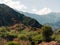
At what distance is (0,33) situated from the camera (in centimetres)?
19012

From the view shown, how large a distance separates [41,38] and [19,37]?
1891 centimetres

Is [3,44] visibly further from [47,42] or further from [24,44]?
[47,42]

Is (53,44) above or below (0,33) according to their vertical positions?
below

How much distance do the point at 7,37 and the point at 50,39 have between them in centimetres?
4249

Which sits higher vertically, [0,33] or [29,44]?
[0,33]

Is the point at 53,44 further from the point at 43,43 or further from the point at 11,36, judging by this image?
the point at 11,36

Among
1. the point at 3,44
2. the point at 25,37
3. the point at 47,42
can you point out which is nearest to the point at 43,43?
the point at 47,42

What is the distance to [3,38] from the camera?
184625 mm

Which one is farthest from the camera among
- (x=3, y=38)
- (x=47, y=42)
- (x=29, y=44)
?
(x=3, y=38)

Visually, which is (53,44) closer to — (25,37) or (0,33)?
(25,37)

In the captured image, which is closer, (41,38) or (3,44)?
(3,44)

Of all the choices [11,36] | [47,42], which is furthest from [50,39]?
[11,36]

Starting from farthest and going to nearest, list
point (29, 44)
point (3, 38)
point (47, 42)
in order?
point (3, 38) → point (47, 42) → point (29, 44)

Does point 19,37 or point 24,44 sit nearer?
point 24,44
